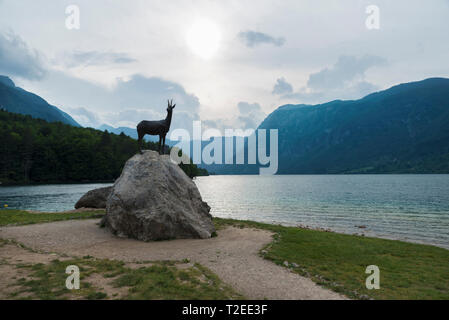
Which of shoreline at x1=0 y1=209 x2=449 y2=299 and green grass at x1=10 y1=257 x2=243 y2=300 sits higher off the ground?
green grass at x1=10 y1=257 x2=243 y2=300

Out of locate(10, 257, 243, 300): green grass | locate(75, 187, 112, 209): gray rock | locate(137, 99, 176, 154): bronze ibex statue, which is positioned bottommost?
locate(75, 187, 112, 209): gray rock

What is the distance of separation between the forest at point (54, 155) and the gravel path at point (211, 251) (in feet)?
288

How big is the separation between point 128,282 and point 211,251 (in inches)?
270

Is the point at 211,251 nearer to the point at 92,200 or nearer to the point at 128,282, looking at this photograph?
the point at 128,282

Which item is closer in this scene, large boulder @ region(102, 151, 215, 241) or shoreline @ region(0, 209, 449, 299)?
shoreline @ region(0, 209, 449, 299)

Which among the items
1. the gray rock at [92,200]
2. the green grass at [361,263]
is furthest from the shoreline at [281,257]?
the gray rock at [92,200]

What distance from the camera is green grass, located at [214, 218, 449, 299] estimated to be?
37.1ft

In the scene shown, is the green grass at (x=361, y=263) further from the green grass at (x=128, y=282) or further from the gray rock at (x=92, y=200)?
the gray rock at (x=92, y=200)

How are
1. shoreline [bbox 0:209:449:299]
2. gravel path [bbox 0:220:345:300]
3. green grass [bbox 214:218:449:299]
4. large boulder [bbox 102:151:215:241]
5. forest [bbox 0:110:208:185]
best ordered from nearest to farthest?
gravel path [bbox 0:220:345:300] < shoreline [bbox 0:209:449:299] < green grass [bbox 214:218:449:299] < large boulder [bbox 102:151:215:241] < forest [bbox 0:110:208:185]

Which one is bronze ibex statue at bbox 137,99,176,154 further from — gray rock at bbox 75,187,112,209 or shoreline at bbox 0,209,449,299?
gray rock at bbox 75,187,112,209

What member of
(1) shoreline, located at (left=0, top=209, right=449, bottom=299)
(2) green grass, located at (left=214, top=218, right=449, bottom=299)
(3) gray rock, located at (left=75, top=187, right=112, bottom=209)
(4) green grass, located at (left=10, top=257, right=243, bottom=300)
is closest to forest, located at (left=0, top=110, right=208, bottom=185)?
(3) gray rock, located at (left=75, top=187, right=112, bottom=209)

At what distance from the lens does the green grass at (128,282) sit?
9.34 meters

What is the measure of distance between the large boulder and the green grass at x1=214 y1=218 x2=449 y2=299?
6887 millimetres
